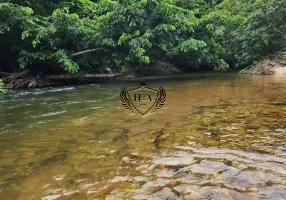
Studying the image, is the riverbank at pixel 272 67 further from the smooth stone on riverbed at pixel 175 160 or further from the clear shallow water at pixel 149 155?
the smooth stone on riverbed at pixel 175 160

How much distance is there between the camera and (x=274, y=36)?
17.3 m

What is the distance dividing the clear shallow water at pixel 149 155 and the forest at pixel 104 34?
24.7 feet

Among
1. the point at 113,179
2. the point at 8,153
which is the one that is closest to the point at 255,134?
the point at 113,179

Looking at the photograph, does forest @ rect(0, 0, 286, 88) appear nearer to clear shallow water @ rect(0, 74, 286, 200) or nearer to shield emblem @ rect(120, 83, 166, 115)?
shield emblem @ rect(120, 83, 166, 115)

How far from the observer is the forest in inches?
463

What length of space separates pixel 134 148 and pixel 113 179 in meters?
0.80

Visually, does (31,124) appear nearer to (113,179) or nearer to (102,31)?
(113,179)

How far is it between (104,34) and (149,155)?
10853mm

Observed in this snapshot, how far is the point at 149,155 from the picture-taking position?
297 cm

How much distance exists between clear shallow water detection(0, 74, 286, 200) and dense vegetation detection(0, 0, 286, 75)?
7459 millimetres

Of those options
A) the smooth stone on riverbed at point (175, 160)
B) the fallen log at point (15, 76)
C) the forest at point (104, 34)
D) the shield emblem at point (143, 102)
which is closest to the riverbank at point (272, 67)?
the forest at point (104, 34)

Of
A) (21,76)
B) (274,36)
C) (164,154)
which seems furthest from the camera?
(274,36)

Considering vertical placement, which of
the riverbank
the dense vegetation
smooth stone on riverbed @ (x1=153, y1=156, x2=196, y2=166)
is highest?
the dense vegetation

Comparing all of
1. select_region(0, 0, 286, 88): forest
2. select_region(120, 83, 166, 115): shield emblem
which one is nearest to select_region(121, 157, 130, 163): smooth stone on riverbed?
select_region(120, 83, 166, 115): shield emblem
